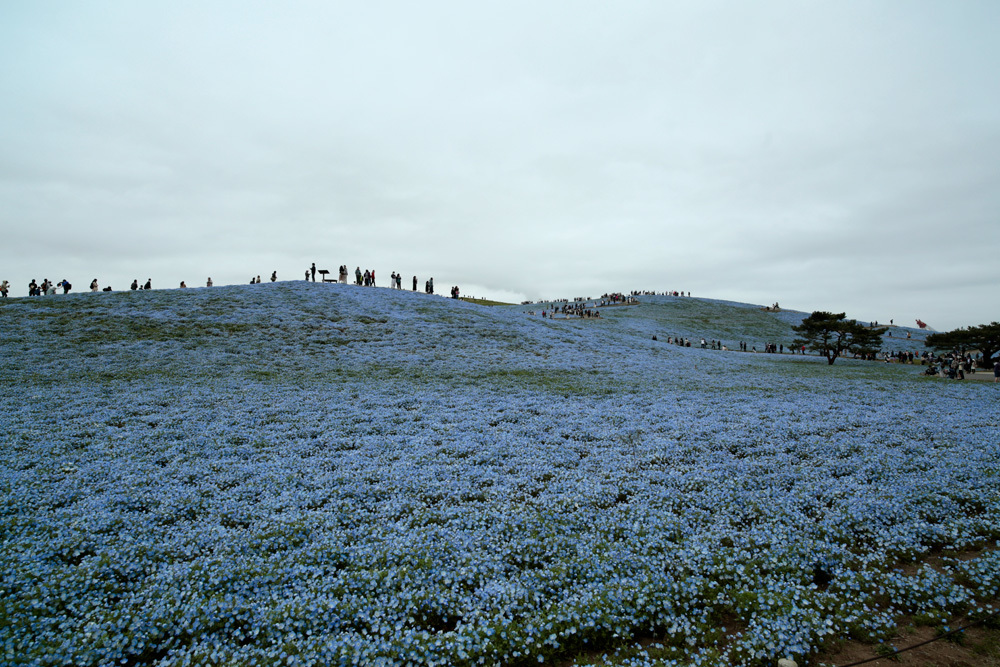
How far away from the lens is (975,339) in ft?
140

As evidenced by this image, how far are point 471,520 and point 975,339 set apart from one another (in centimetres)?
5486

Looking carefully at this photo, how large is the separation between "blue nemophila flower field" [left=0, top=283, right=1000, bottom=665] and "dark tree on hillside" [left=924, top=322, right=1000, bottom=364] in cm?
2731

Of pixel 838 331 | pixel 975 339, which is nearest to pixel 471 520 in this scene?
pixel 838 331

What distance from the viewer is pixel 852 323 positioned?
4447cm

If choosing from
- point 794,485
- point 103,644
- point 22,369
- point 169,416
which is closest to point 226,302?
point 22,369

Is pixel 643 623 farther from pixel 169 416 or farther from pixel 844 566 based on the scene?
pixel 169 416

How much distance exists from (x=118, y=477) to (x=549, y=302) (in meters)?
82.3

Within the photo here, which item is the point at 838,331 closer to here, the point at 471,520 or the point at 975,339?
the point at 975,339

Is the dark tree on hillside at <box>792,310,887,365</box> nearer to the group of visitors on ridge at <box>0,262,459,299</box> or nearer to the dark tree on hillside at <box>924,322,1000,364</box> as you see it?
the dark tree on hillside at <box>924,322,1000,364</box>

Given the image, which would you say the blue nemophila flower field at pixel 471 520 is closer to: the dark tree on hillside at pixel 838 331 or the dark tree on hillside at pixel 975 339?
the dark tree on hillside at pixel 838 331

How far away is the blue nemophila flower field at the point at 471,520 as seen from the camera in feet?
21.3

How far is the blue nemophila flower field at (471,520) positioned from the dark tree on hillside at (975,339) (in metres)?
27.3

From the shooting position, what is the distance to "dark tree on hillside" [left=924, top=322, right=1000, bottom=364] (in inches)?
1644

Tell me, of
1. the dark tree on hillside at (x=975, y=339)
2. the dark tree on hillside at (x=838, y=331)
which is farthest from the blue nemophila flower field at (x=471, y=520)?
the dark tree on hillside at (x=975, y=339)
